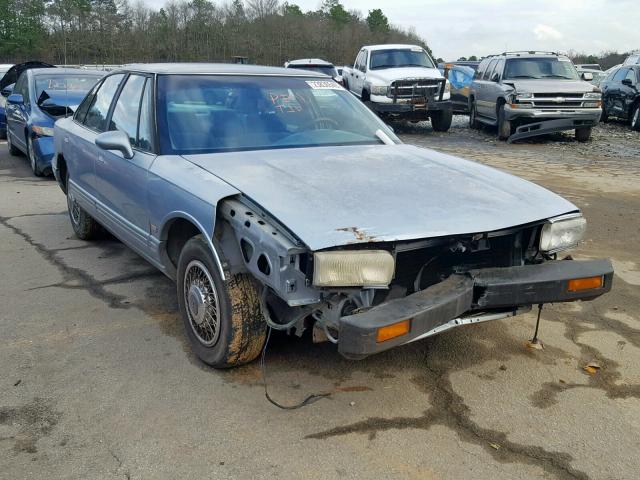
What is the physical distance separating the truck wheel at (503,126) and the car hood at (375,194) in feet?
34.8

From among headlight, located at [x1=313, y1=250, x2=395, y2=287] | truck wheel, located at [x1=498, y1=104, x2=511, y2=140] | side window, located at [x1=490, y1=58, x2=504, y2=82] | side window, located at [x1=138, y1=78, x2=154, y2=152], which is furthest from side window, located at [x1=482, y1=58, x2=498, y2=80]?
headlight, located at [x1=313, y1=250, x2=395, y2=287]

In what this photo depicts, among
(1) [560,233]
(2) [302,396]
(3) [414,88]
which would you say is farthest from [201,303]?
(3) [414,88]

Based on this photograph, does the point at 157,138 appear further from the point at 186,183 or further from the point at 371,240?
the point at 371,240

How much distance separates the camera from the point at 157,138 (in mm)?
3898

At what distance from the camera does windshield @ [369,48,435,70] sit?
628 inches

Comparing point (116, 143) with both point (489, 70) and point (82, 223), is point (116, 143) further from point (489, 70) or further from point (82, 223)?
point (489, 70)

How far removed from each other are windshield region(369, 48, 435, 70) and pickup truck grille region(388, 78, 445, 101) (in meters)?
1.23

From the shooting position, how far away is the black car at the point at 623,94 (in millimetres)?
15742

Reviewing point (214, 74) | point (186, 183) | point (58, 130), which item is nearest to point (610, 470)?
point (186, 183)

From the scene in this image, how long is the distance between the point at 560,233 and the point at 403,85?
12217 millimetres

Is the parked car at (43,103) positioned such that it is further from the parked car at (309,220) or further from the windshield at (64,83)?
the parked car at (309,220)

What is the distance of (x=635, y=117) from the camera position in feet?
52.2

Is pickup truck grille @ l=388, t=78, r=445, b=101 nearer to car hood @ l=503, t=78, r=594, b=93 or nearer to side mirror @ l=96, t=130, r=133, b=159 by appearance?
car hood @ l=503, t=78, r=594, b=93

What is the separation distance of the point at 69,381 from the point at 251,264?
1.25m
